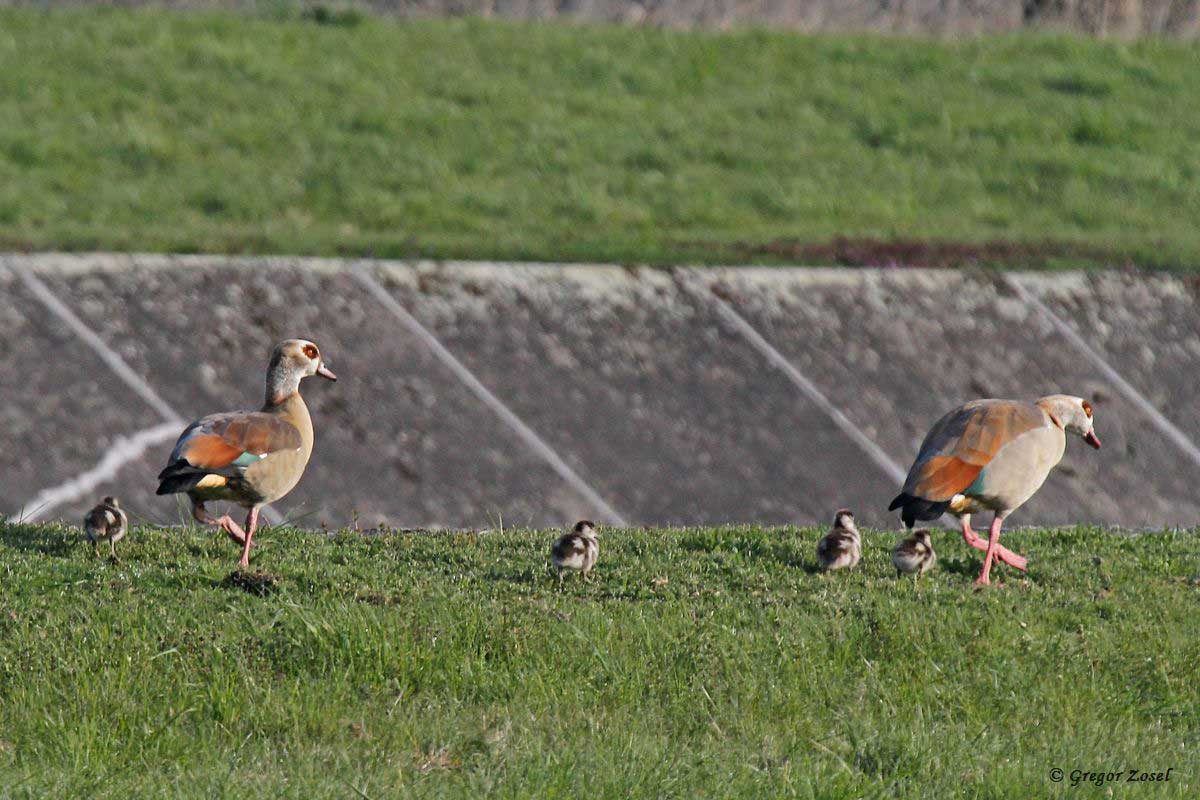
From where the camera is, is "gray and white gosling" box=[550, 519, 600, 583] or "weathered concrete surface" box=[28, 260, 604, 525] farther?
"weathered concrete surface" box=[28, 260, 604, 525]

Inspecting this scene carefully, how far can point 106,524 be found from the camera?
9.60 meters

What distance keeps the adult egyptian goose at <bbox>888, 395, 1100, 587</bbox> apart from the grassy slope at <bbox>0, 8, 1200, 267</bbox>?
559 centimetres

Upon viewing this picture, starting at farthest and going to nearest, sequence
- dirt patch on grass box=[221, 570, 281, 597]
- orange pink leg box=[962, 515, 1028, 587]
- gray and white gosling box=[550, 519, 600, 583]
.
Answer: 1. orange pink leg box=[962, 515, 1028, 587]
2. gray and white gosling box=[550, 519, 600, 583]
3. dirt patch on grass box=[221, 570, 281, 597]

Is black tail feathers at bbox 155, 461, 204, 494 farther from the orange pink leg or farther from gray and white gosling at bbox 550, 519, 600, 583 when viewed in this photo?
the orange pink leg

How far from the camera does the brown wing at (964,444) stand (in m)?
9.73

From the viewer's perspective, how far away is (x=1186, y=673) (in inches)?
334

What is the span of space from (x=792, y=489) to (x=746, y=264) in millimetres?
3410

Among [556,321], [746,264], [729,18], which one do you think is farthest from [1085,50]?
[556,321]

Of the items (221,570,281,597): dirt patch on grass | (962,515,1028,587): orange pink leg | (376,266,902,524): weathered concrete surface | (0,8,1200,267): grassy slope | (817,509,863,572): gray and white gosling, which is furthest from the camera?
(0,8,1200,267): grassy slope

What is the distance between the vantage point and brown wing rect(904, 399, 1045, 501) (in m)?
9.73

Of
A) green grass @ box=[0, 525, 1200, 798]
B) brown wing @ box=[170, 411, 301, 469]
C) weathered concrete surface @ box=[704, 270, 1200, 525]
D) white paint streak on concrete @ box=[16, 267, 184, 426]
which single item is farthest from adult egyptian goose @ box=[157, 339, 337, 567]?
weathered concrete surface @ box=[704, 270, 1200, 525]

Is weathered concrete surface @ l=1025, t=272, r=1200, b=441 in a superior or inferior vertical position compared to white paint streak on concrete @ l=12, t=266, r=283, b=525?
superior

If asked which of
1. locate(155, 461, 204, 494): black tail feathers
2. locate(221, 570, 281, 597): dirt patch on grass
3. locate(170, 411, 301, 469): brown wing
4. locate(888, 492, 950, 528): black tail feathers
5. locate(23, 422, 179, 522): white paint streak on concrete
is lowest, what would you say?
locate(23, 422, 179, 522): white paint streak on concrete

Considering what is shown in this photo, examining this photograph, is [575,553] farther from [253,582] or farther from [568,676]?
[253,582]
